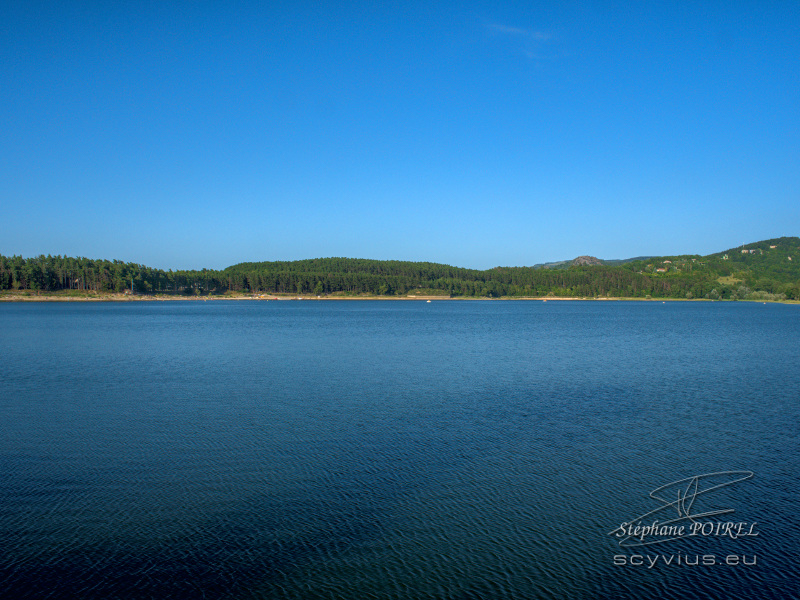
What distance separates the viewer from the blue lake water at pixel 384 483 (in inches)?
297

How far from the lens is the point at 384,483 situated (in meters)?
11.0

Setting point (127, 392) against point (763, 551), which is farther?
point (127, 392)

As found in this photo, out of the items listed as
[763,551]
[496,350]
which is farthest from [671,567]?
[496,350]

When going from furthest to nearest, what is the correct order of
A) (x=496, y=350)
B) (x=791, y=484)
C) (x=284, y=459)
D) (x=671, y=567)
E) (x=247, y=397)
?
(x=496, y=350) < (x=247, y=397) < (x=284, y=459) < (x=791, y=484) < (x=671, y=567)

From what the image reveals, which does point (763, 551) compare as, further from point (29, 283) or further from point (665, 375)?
point (29, 283)

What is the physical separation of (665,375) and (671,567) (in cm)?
1984

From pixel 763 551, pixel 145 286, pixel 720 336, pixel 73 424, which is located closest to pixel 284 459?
pixel 73 424

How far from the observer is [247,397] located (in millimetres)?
19469

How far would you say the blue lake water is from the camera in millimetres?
7543

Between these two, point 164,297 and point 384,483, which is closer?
point 384,483

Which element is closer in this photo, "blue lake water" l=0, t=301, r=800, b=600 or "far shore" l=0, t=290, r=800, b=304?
"blue lake water" l=0, t=301, r=800, b=600

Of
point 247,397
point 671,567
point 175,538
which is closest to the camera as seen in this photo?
point 671,567

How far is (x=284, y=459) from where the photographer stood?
12461mm

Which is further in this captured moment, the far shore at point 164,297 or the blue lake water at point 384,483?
the far shore at point 164,297
